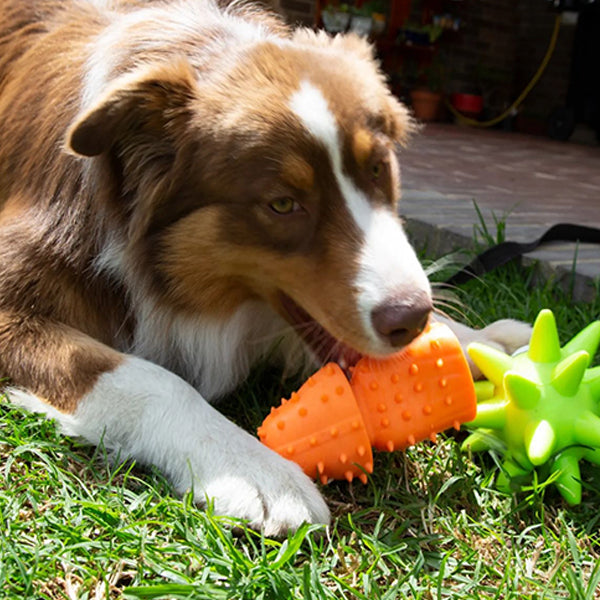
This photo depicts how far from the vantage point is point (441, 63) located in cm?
1284

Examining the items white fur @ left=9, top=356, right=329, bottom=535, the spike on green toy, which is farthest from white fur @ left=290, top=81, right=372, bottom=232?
white fur @ left=9, top=356, right=329, bottom=535

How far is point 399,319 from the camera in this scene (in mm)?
2039

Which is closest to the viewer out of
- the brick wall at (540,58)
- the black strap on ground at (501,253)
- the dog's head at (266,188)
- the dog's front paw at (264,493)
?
A: the dog's front paw at (264,493)

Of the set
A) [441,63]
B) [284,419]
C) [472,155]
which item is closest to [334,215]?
[284,419]

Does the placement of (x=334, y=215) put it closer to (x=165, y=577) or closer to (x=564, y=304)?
(x=165, y=577)

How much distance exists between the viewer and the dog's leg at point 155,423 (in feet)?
6.36

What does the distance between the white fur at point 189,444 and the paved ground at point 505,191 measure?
2320mm

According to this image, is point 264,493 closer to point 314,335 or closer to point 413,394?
point 413,394

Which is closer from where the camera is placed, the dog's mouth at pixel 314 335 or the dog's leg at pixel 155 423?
the dog's leg at pixel 155 423

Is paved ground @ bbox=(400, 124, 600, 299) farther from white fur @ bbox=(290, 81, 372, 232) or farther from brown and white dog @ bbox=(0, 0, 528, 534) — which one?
white fur @ bbox=(290, 81, 372, 232)

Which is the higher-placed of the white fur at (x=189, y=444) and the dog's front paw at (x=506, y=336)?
the dog's front paw at (x=506, y=336)

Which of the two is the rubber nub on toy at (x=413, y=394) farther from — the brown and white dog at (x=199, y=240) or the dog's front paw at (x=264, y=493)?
the dog's front paw at (x=264, y=493)

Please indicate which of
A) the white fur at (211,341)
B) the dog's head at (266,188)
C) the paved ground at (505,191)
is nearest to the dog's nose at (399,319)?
the dog's head at (266,188)

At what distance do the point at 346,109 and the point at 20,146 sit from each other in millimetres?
1283
